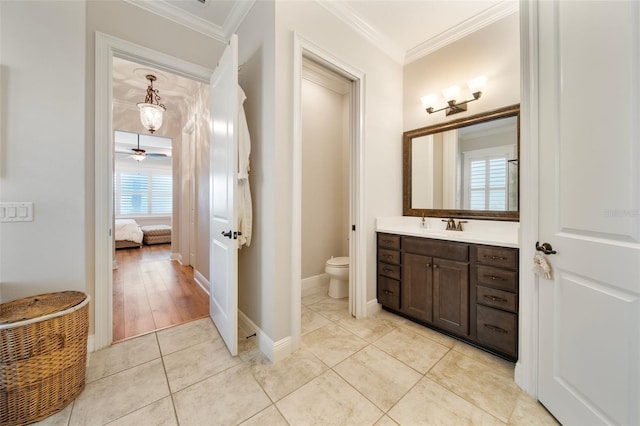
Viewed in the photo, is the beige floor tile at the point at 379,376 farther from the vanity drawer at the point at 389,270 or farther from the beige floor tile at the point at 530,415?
the vanity drawer at the point at 389,270

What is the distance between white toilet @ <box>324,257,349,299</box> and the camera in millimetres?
2803

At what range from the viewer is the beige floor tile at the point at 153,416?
4.03 feet

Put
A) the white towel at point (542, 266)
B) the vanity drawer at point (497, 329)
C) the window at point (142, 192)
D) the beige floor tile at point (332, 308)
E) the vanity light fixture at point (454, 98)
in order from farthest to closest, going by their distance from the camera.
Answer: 1. the window at point (142, 192)
2. the beige floor tile at point (332, 308)
3. the vanity light fixture at point (454, 98)
4. the vanity drawer at point (497, 329)
5. the white towel at point (542, 266)

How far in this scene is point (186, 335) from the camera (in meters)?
2.08

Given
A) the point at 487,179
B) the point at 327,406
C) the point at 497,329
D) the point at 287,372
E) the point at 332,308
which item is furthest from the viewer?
the point at 332,308

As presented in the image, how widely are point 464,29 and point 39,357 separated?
150 inches

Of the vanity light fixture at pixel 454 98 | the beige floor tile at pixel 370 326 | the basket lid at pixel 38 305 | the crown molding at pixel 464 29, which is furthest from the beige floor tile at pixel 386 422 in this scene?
the crown molding at pixel 464 29

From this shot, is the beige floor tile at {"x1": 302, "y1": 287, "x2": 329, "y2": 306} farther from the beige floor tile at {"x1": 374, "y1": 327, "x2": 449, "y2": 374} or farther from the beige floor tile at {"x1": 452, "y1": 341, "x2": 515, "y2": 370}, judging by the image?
the beige floor tile at {"x1": 452, "y1": 341, "x2": 515, "y2": 370}

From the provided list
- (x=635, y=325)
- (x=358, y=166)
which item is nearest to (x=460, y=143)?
(x=358, y=166)

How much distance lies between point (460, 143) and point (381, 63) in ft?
3.74

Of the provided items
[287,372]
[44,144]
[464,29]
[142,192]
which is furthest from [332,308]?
[142,192]

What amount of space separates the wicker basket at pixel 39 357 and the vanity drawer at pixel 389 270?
2271 mm

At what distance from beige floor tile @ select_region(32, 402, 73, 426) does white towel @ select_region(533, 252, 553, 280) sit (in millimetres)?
2541

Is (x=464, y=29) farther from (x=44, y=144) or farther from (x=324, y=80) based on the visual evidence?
(x=44, y=144)
